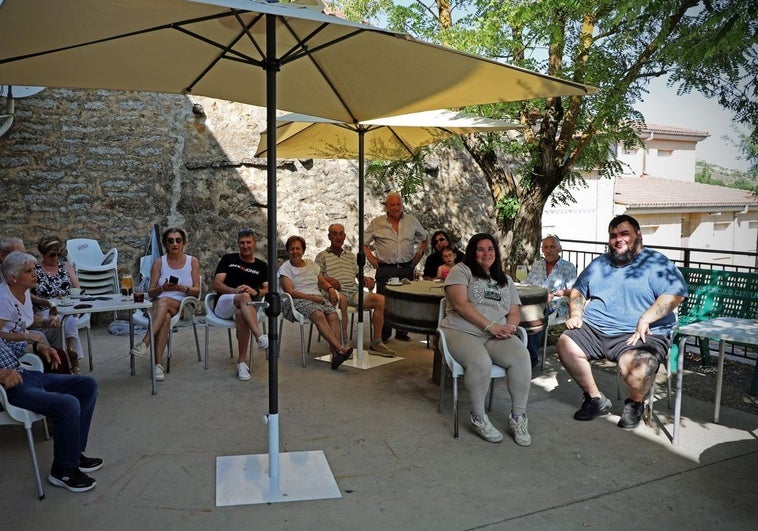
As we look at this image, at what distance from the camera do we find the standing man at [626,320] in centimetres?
420

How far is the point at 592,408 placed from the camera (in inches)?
172

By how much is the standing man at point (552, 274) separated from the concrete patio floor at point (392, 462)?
786mm

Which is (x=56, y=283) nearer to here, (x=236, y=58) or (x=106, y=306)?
(x=106, y=306)

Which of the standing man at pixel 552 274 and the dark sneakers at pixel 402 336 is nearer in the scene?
the standing man at pixel 552 274

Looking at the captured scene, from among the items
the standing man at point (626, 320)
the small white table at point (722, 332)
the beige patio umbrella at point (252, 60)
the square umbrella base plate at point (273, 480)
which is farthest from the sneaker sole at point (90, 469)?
the small white table at point (722, 332)

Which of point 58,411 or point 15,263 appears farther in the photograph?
point 15,263

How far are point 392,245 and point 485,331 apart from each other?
8.13ft

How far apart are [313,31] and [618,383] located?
3.21 meters

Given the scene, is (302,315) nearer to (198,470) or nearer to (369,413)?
(369,413)

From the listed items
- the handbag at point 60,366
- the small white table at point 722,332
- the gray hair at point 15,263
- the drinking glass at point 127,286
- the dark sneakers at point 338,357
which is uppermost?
the gray hair at point 15,263

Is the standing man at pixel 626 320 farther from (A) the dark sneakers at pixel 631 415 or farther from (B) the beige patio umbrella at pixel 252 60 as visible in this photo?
(B) the beige patio umbrella at pixel 252 60

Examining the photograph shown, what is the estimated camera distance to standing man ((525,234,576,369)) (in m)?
5.73

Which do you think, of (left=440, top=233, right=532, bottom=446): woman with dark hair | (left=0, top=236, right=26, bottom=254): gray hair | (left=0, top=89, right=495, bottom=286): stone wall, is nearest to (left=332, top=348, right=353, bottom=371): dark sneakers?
(left=440, top=233, right=532, bottom=446): woman with dark hair

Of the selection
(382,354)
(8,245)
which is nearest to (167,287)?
(8,245)
